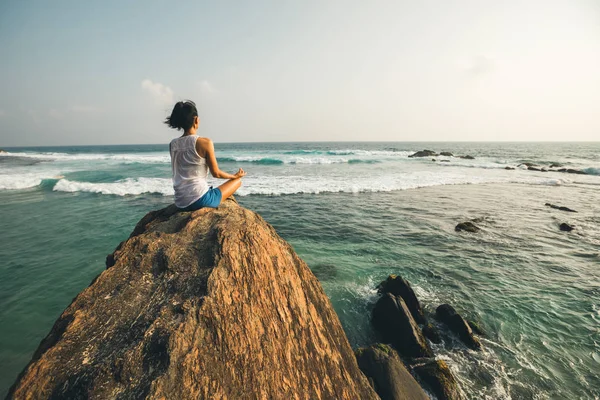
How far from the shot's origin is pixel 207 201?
3.86m

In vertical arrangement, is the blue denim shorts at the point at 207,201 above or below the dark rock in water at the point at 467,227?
above

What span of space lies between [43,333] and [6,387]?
1.34 m

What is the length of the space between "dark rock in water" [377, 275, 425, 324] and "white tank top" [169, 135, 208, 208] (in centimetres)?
484

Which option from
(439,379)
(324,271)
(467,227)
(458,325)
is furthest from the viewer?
(467,227)

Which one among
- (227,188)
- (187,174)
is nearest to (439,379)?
(227,188)

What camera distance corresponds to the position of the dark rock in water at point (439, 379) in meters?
4.08

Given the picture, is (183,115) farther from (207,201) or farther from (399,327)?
(399,327)

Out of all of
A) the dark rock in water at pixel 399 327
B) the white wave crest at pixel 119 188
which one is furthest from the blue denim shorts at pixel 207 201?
the white wave crest at pixel 119 188

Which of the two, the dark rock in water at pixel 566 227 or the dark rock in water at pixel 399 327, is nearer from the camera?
the dark rock in water at pixel 399 327

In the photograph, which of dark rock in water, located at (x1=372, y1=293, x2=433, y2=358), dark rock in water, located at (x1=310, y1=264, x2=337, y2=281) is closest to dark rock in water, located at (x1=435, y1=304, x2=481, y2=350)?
dark rock in water, located at (x1=372, y1=293, x2=433, y2=358)

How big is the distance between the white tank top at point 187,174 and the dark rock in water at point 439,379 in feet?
15.0

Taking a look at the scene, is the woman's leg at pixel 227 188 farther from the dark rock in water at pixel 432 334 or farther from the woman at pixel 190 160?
the dark rock in water at pixel 432 334

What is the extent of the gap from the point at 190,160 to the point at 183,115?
610 millimetres

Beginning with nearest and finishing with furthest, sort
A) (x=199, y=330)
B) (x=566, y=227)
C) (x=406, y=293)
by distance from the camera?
(x=199, y=330), (x=406, y=293), (x=566, y=227)
